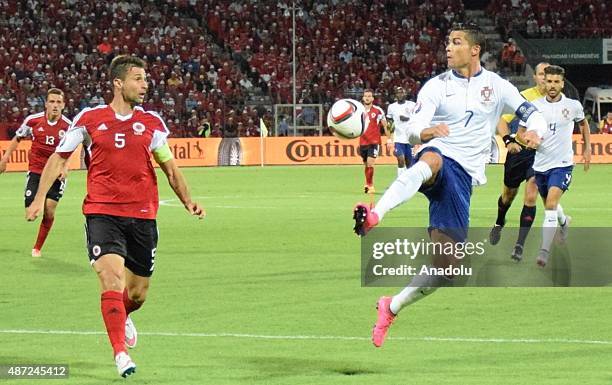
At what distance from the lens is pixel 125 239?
9156 mm

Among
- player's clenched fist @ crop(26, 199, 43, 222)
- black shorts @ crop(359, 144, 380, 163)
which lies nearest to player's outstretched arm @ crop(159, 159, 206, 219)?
player's clenched fist @ crop(26, 199, 43, 222)

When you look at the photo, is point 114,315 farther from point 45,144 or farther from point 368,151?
point 368,151

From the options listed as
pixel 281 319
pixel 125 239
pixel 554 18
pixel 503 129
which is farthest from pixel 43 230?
pixel 554 18

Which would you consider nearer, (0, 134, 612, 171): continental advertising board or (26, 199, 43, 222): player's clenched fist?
(26, 199, 43, 222): player's clenched fist

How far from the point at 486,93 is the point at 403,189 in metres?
1.40

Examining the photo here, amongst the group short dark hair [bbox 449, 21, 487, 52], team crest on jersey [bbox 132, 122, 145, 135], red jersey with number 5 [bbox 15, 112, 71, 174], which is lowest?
red jersey with number 5 [bbox 15, 112, 71, 174]

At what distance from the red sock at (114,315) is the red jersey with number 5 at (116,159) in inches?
28.1

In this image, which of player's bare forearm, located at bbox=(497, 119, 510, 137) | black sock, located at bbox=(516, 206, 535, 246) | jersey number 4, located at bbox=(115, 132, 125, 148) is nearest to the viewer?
jersey number 4, located at bbox=(115, 132, 125, 148)

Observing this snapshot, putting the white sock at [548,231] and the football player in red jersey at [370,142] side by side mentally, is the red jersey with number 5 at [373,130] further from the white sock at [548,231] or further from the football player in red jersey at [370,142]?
the white sock at [548,231]

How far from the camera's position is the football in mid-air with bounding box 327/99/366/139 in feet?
38.0

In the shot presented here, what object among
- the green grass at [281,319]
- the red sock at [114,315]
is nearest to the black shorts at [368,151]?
the green grass at [281,319]

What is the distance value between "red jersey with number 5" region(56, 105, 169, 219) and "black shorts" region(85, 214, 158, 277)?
0.06 metres

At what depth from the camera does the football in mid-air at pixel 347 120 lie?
11.6m

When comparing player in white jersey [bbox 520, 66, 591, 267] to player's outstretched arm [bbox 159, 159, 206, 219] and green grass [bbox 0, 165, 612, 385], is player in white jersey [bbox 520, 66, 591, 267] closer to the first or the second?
green grass [bbox 0, 165, 612, 385]
